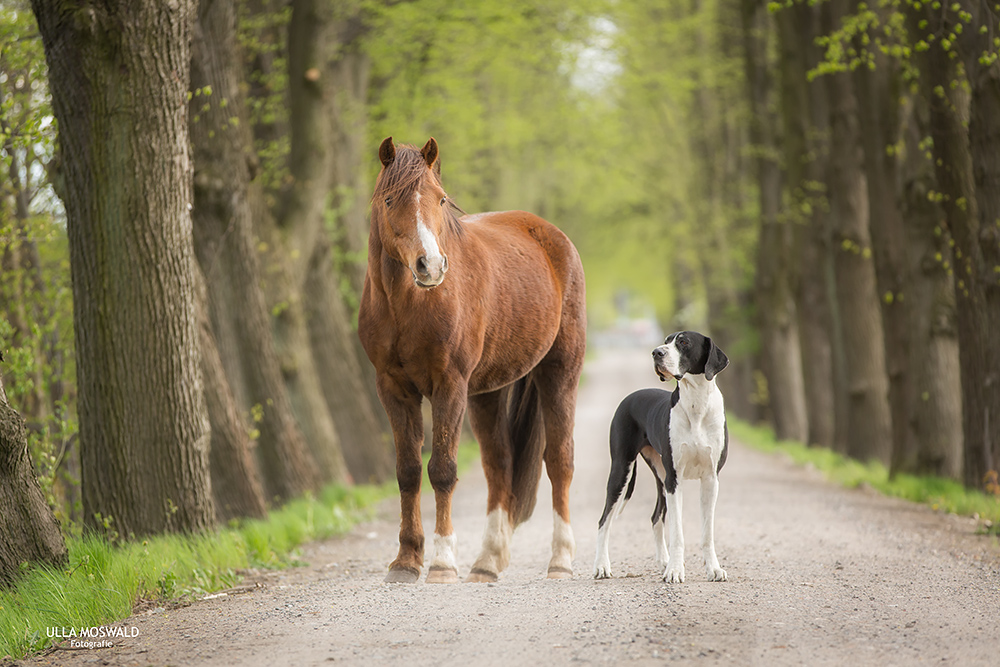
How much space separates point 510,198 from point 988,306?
21.0 m

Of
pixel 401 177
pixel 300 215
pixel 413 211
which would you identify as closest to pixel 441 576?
pixel 413 211

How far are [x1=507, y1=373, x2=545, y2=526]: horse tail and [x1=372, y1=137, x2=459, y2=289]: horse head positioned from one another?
73.5 inches

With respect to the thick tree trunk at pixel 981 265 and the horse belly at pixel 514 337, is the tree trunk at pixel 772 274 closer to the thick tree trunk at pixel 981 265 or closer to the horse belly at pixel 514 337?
the thick tree trunk at pixel 981 265

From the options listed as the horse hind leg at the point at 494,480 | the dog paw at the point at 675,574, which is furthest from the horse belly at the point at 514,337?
the dog paw at the point at 675,574

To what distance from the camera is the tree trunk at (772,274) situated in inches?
900

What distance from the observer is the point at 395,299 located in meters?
6.46

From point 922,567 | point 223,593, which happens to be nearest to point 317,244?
point 223,593

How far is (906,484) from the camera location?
1305cm

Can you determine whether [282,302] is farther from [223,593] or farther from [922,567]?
[922,567]

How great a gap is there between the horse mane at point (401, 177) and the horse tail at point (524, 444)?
2.11 metres

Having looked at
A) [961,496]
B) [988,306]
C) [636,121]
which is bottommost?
[961,496]

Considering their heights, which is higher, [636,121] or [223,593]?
[636,121]

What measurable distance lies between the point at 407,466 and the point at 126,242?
277cm

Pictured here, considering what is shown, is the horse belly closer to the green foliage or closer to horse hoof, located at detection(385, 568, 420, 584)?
horse hoof, located at detection(385, 568, 420, 584)
